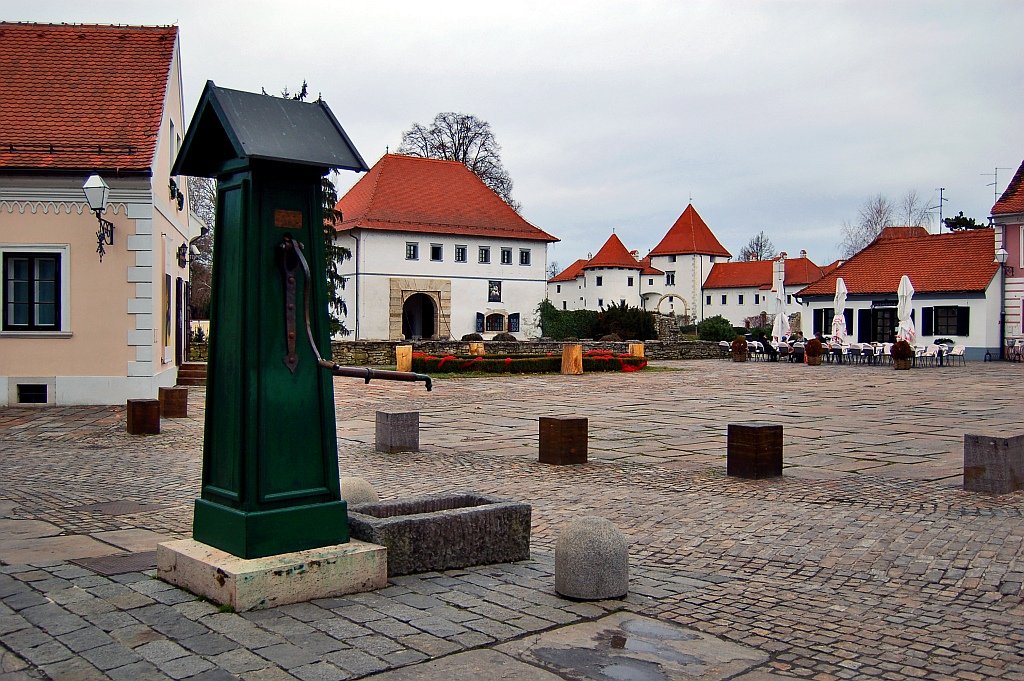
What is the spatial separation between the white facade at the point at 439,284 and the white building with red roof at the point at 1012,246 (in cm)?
2568

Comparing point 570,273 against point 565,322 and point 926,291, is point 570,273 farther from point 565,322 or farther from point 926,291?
point 926,291

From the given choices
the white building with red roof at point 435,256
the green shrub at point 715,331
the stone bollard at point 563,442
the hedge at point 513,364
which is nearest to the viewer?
the stone bollard at point 563,442

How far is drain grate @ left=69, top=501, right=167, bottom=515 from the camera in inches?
302

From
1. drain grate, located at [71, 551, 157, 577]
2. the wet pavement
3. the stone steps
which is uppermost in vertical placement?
the stone steps

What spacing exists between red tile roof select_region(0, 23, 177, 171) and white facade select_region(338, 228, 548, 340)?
2994cm

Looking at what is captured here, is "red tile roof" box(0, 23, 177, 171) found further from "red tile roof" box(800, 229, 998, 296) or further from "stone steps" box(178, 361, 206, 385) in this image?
"red tile roof" box(800, 229, 998, 296)

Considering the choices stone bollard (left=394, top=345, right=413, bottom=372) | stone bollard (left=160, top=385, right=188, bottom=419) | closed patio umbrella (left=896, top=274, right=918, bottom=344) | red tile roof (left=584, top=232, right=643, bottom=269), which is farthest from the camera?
red tile roof (left=584, top=232, right=643, bottom=269)

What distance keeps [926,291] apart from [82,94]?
3502 centimetres

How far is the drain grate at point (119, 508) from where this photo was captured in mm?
7680

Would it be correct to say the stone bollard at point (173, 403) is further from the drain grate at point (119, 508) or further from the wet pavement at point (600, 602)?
the drain grate at point (119, 508)

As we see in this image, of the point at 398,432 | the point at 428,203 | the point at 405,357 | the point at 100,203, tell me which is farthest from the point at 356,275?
the point at 398,432

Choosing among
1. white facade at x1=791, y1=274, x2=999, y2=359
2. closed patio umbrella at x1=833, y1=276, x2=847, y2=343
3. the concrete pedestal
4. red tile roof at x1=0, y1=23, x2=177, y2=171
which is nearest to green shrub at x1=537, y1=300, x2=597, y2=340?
white facade at x1=791, y1=274, x2=999, y2=359

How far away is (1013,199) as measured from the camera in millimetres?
38500

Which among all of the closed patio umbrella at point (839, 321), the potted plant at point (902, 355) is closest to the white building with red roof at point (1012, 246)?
the closed patio umbrella at point (839, 321)
